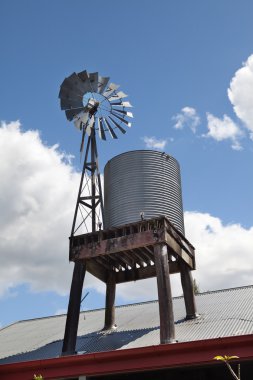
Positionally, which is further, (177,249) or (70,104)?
(70,104)

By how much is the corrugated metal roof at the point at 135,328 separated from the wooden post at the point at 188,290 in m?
0.34

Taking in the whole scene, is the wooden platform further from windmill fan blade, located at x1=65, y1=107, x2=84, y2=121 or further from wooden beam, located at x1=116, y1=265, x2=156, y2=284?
windmill fan blade, located at x1=65, y1=107, x2=84, y2=121

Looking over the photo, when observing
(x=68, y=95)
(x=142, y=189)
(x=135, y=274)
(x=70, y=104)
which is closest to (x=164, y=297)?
(x=142, y=189)

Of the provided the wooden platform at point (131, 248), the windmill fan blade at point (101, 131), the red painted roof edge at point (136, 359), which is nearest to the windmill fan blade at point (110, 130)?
the windmill fan blade at point (101, 131)

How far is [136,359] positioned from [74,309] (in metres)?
5.18

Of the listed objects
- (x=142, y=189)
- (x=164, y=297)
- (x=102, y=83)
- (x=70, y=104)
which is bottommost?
(x=164, y=297)

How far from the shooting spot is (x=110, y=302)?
18.7m

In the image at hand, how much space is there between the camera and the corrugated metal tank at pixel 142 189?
1680 centimetres

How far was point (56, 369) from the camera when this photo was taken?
40.0 feet

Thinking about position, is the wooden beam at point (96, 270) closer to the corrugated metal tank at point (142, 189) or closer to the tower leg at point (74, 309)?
the tower leg at point (74, 309)

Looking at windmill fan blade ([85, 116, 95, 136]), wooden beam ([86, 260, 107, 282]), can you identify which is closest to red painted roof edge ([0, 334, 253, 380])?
wooden beam ([86, 260, 107, 282])

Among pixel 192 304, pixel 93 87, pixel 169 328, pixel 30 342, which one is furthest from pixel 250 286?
pixel 93 87

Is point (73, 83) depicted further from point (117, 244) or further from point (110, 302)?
point (110, 302)

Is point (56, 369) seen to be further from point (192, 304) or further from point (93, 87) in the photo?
point (93, 87)
